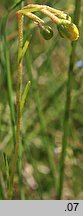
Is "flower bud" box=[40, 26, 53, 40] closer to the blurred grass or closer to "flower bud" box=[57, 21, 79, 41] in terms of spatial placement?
"flower bud" box=[57, 21, 79, 41]

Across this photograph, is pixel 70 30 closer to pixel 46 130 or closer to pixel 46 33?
pixel 46 33

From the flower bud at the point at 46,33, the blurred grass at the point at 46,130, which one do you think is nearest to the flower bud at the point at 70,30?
the flower bud at the point at 46,33

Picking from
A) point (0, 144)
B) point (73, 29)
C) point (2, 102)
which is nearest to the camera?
point (73, 29)

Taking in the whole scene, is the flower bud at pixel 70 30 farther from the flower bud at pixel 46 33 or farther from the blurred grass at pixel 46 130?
the blurred grass at pixel 46 130

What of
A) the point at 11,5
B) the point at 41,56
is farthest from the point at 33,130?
the point at 11,5

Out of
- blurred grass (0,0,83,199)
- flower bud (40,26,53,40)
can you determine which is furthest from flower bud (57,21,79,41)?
blurred grass (0,0,83,199)

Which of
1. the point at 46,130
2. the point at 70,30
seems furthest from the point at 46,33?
the point at 46,130

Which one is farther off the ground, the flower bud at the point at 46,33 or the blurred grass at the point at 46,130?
the flower bud at the point at 46,33

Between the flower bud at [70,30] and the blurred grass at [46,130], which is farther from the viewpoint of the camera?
the blurred grass at [46,130]

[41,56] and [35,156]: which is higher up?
[41,56]
